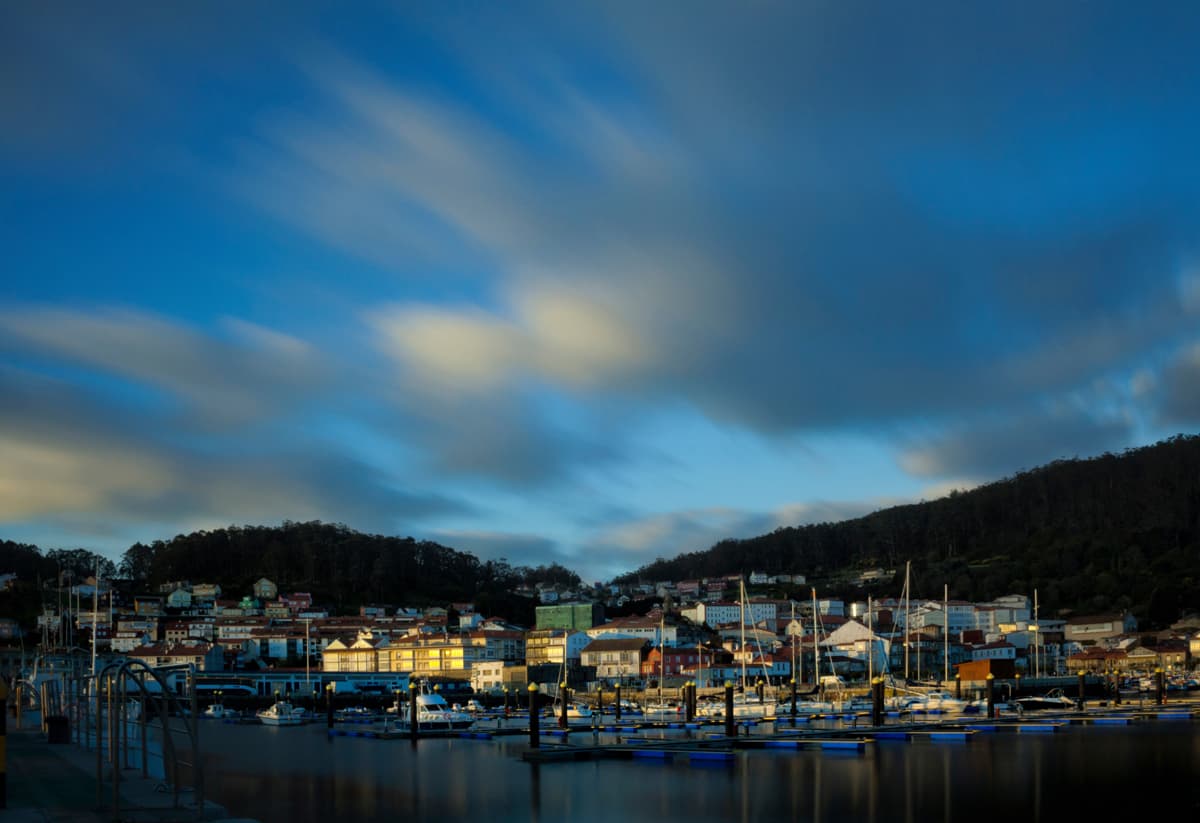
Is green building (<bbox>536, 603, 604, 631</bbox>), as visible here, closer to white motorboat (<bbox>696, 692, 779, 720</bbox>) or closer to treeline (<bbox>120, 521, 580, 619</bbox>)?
treeline (<bbox>120, 521, 580, 619</bbox>)

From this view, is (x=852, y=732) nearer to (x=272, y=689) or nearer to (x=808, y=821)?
(x=808, y=821)

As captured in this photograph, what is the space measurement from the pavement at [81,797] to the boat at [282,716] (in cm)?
5573

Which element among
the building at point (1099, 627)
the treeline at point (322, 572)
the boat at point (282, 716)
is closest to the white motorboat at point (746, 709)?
the boat at point (282, 716)

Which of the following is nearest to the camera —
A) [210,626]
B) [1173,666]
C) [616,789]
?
[616,789]

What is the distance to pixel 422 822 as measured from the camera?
29188 millimetres

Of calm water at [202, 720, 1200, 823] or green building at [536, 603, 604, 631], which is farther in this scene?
green building at [536, 603, 604, 631]

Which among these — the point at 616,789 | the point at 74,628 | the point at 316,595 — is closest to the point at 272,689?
the point at 74,628

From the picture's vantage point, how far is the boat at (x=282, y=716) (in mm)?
83000

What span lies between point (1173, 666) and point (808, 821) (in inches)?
4164

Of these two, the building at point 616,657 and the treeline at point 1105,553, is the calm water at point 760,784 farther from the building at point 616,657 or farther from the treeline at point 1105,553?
the treeline at point 1105,553

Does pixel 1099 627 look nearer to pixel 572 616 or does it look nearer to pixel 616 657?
Answer: pixel 616 657

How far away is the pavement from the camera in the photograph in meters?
18.5

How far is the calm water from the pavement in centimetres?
567

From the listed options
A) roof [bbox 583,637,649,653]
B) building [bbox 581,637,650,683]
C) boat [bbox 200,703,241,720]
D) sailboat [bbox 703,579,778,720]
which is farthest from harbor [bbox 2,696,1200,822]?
roof [bbox 583,637,649,653]
